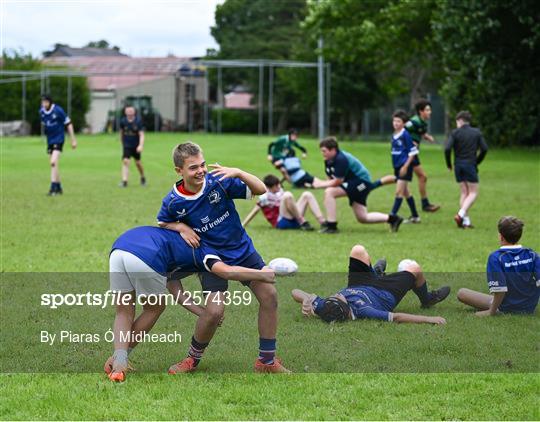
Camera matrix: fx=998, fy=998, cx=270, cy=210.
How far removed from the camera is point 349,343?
7980 millimetres

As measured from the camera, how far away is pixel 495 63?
3728 centimetres

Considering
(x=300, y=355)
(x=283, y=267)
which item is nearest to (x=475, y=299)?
(x=300, y=355)

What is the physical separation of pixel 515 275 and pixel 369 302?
132cm

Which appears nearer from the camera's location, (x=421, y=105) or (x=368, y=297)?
(x=368, y=297)

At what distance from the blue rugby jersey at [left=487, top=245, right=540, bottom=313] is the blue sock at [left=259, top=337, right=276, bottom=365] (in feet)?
8.33

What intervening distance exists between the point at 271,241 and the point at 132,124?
11023 millimetres

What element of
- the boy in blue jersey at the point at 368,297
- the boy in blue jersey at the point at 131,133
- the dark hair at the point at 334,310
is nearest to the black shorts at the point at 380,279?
the boy in blue jersey at the point at 368,297

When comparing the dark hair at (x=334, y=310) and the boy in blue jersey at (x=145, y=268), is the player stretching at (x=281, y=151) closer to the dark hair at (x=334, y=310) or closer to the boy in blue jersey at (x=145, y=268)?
the dark hair at (x=334, y=310)

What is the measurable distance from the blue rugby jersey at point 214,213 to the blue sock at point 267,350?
603 mm

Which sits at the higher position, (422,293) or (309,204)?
(309,204)

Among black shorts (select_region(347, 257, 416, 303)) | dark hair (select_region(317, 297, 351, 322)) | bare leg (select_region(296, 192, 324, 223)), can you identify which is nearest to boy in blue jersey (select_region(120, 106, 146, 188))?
bare leg (select_region(296, 192, 324, 223))

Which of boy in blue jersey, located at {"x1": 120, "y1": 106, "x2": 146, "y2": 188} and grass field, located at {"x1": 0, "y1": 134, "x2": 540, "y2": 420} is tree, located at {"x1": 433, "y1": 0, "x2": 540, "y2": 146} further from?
grass field, located at {"x1": 0, "y1": 134, "x2": 540, "y2": 420}

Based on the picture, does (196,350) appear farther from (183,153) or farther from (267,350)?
(183,153)

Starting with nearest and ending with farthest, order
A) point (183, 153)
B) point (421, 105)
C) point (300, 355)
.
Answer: point (183, 153) → point (300, 355) → point (421, 105)
